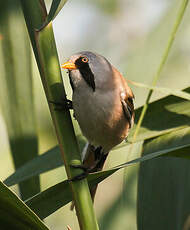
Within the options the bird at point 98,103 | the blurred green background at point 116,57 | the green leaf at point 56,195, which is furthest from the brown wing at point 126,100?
the green leaf at point 56,195

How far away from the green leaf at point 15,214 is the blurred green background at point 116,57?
0.55 meters

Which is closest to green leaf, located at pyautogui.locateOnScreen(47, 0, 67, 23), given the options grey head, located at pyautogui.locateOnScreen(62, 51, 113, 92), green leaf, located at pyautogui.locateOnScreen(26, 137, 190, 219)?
green leaf, located at pyautogui.locateOnScreen(26, 137, 190, 219)

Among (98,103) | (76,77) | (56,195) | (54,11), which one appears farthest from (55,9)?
(98,103)

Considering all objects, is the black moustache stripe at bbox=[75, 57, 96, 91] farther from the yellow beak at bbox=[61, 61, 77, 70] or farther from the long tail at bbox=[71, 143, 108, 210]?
the long tail at bbox=[71, 143, 108, 210]

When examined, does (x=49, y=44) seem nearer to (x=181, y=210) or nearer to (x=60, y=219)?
(x=181, y=210)

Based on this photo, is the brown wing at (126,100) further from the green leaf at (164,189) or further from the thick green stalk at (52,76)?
the thick green stalk at (52,76)

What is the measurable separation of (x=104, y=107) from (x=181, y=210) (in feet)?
1.56

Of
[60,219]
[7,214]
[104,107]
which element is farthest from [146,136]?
[60,219]

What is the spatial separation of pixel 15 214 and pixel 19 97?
572 mm

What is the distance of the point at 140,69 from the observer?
184 cm

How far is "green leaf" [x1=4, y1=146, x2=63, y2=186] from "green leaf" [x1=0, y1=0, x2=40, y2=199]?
85mm

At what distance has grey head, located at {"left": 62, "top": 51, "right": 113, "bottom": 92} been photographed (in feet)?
4.66

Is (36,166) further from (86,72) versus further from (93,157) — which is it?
(93,157)

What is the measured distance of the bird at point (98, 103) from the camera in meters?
1.44
